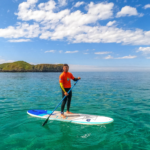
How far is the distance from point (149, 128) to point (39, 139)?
18.3 ft

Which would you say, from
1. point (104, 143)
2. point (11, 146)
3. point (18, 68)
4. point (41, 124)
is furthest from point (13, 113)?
point (18, 68)

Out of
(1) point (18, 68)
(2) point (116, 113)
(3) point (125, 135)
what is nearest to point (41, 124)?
(3) point (125, 135)

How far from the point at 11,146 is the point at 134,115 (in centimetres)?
749

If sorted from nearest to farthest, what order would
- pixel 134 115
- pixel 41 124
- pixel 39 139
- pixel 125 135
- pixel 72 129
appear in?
pixel 39 139 → pixel 125 135 → pixel 72 129 → pixel 41 124 → pixel 134 115

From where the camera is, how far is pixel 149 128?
6996 millimetres

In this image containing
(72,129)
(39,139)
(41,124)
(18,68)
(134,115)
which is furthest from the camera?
(18,68)

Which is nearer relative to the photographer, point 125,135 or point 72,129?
point 125,135

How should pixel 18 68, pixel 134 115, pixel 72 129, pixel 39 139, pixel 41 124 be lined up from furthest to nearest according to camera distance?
1. pixel 18 68
2. pixel 134 115
3. pixel 41 124
4. pixel 72 129
5. pixel 39 139

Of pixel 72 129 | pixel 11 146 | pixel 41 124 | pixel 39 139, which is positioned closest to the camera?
pixel 11 146

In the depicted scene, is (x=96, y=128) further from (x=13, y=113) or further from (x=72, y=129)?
(x=13, y=113)

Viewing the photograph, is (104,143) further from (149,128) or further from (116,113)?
(116,113)

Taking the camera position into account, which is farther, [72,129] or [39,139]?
[72,129]

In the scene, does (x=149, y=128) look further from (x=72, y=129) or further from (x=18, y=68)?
(x=18, y=68)

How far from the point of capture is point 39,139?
585 centimetres
